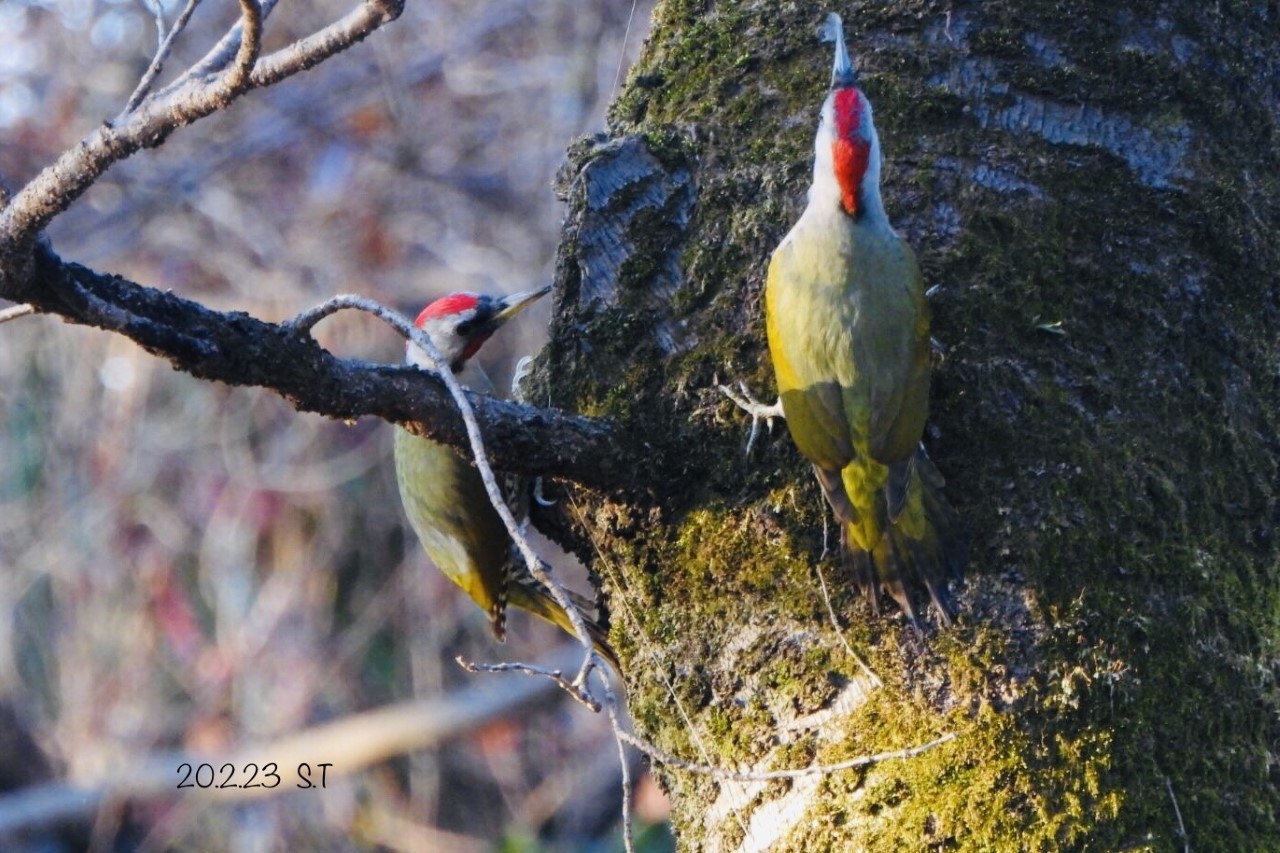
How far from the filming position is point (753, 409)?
2492 mm

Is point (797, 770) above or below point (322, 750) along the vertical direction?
below

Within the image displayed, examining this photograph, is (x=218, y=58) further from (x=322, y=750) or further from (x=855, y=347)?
(x=322, y=750)

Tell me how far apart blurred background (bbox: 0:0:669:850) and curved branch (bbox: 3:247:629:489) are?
17.8ft

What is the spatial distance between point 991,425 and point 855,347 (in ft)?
1.03

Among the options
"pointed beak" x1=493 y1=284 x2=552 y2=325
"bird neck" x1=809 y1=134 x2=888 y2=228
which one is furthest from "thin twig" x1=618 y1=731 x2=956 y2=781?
"pointed beak" x1=493 y1=284 x2=552 y2=325

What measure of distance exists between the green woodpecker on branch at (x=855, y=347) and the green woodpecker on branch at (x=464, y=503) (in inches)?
41.3

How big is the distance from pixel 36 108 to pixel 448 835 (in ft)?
15.9

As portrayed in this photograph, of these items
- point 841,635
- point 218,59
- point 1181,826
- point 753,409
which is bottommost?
point 1181,826

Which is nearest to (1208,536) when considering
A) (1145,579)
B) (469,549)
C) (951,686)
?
(1145,579)

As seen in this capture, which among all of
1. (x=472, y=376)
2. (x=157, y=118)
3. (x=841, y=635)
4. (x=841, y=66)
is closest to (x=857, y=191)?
(x=841, y=66)

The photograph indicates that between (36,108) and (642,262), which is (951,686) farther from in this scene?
(36,108)

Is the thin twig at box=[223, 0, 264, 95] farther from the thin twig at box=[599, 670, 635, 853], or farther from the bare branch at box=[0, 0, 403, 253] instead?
the thin twig at box=[599, 670, 635, 853]

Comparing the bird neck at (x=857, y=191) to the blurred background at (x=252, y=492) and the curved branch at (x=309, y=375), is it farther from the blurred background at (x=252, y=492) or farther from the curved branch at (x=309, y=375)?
the blurred background at (x=252, y=492)

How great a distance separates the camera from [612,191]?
Answer: 9.07 ft
